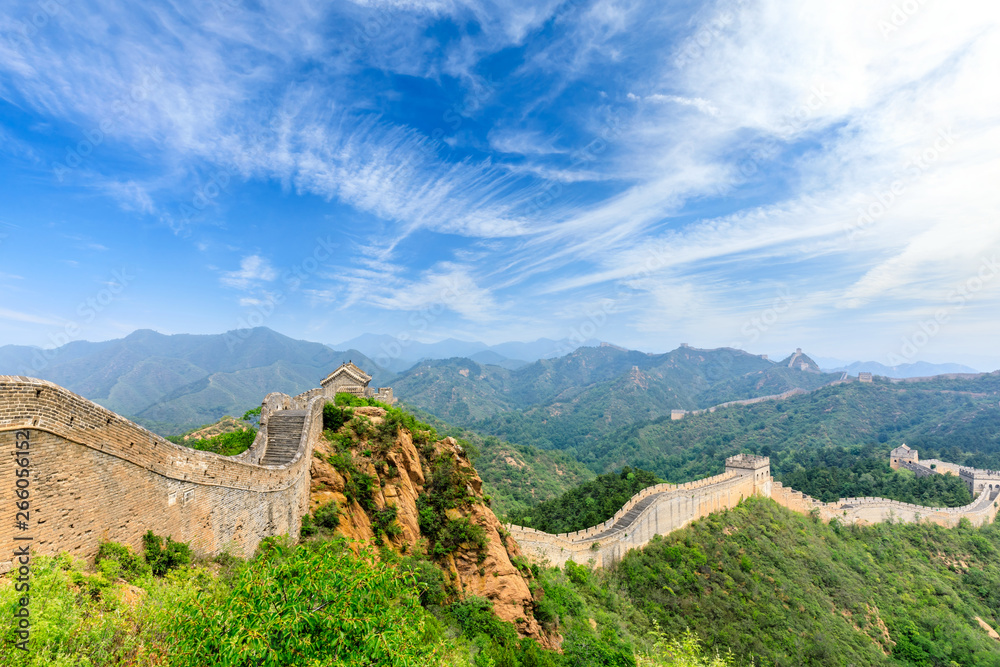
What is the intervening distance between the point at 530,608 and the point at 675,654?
7.10 metres

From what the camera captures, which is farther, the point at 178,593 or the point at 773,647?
the point at 773,647

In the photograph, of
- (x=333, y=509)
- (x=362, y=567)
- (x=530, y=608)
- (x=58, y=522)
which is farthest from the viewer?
(x=530, y=608)

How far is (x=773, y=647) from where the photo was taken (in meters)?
25.5

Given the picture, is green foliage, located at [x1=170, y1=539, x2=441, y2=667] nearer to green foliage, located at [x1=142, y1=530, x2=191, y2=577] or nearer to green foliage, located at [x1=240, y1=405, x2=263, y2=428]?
green foliage, located at [x1=142, y1=530, x2=191, y2=577]

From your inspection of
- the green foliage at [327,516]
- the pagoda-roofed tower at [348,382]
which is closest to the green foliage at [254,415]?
the green foliage at [327,516]

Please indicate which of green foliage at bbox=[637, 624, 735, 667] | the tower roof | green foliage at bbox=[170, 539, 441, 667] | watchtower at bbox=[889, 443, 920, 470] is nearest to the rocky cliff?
green foliage at bbox=[637, 624, 735, 667]

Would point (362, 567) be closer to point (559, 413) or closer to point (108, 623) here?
point (108, 623)

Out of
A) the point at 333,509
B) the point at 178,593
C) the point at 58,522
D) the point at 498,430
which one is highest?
the point at 58,522

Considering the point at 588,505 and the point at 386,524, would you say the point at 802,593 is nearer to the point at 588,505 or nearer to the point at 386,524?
the point at 588,505

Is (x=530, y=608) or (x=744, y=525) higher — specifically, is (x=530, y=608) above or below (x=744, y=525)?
above

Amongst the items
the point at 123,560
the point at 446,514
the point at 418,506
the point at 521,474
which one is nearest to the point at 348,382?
the point at 418,506

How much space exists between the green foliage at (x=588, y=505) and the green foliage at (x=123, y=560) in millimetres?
28709

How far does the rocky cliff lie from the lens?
15.8 meters

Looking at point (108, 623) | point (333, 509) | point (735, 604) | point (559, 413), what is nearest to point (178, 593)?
point (108, 623)
